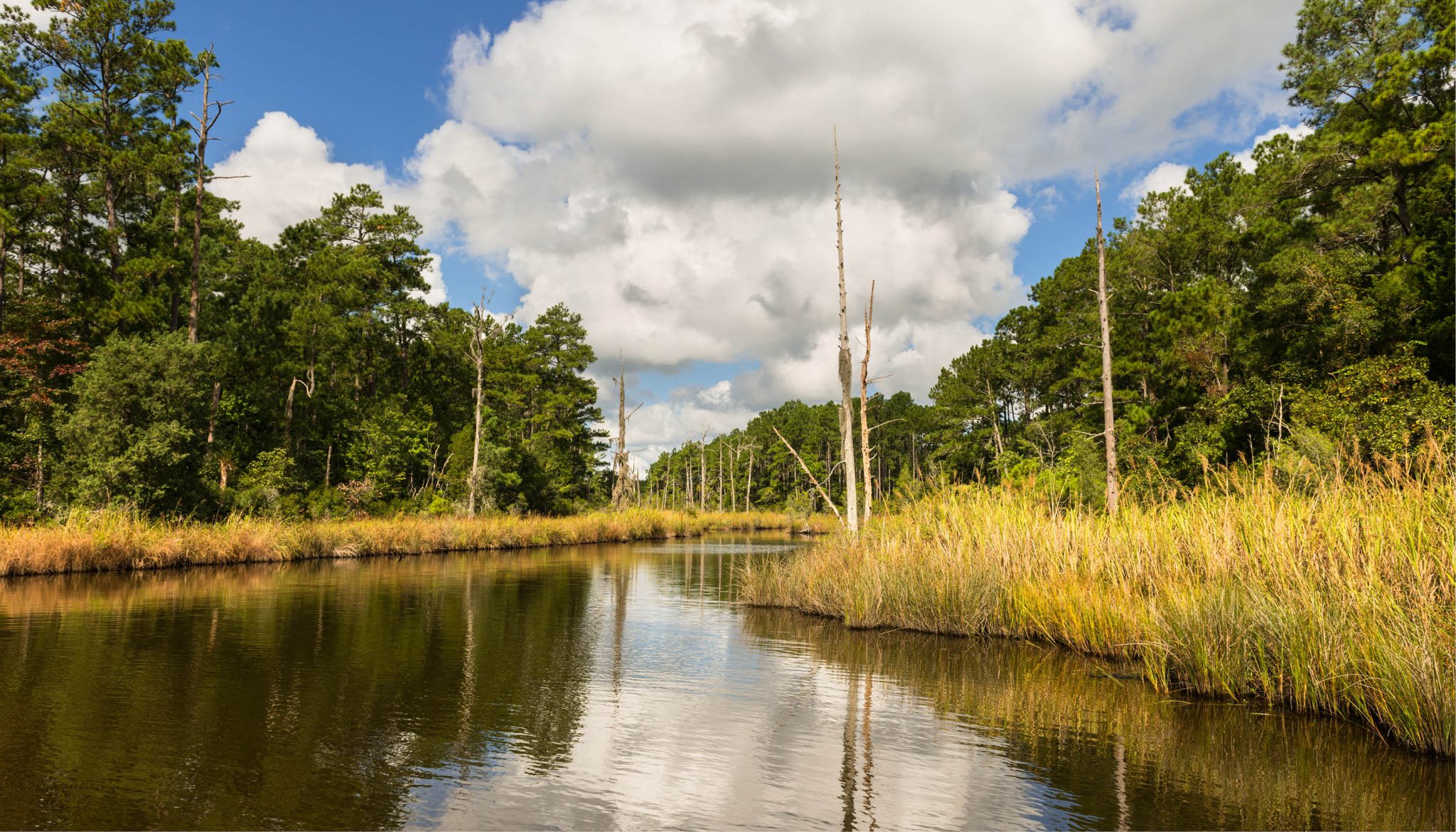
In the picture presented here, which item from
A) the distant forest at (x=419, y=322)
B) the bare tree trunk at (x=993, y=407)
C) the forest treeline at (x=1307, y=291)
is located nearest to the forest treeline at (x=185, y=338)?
the distant forest at (x=419, y=322)

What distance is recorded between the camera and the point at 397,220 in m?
48.7

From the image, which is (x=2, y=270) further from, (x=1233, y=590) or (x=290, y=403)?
(x=1233, y=590)

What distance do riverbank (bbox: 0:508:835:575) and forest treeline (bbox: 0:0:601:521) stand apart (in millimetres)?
3295

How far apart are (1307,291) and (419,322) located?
4840 cm

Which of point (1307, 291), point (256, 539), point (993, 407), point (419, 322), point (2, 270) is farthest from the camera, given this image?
point (993, 407)

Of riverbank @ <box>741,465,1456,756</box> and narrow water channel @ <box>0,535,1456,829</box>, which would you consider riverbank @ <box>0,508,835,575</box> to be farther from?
riverbank @ <box>741,465,1456,756</box>

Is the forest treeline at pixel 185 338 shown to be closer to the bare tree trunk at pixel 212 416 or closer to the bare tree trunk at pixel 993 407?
the bare tree trunk at pixel 212 416

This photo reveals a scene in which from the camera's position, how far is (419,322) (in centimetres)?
5150

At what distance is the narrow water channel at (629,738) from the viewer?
16.3 feet

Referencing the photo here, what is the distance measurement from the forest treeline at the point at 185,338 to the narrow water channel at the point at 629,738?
1529 centimetres

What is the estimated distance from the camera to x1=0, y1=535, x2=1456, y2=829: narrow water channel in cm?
497

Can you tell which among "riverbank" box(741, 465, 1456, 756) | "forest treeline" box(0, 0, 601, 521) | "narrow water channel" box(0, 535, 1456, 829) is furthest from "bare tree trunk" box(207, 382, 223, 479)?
"riverbank" box(741, 465, 1456, 756)

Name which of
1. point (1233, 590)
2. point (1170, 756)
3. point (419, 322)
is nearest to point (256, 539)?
point (1170, 756)

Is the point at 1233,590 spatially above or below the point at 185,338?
below
